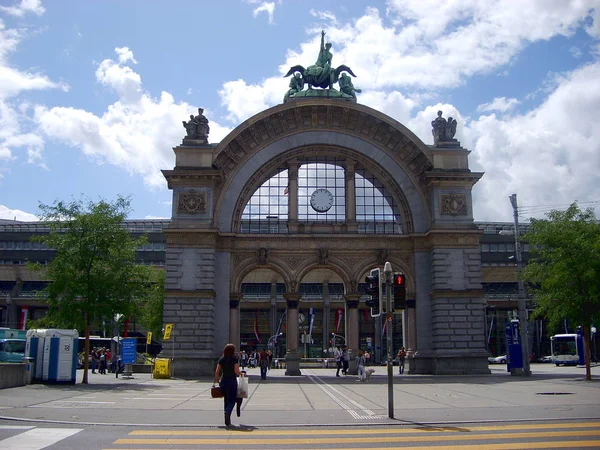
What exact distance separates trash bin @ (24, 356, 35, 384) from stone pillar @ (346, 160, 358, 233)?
2274cm

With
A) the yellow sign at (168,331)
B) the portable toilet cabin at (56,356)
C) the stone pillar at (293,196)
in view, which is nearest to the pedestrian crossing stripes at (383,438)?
the portable toilet cabin at (56,356)

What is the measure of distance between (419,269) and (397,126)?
1032 cm

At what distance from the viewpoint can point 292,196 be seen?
47.2 metres

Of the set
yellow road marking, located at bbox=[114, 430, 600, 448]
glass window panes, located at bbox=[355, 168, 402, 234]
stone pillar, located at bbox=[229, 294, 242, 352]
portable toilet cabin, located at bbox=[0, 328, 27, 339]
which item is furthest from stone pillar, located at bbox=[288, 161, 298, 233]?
yellow road marking, located at bbox=[114, 430, 600, 448]

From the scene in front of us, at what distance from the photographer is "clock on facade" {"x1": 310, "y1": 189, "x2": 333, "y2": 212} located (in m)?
47.2

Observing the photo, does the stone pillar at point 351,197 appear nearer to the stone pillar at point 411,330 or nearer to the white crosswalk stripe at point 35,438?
the stone pillar at point 411,330

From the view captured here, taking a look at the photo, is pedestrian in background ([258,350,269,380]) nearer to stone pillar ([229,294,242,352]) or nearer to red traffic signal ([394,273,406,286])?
stone pillar ([229,294,242,352])

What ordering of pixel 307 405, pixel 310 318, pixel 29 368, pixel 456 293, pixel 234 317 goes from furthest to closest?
pixel 310 318 < pixel 234 317 < pixel 456 293 < pixel 29 368 < pixel 307 405

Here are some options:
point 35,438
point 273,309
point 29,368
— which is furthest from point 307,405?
point 273,309

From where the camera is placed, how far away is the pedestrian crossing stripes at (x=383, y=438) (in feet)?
44.8

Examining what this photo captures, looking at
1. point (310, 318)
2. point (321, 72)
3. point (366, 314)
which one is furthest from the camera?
point (366, 314)

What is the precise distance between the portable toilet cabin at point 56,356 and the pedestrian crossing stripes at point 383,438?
65.6 feet

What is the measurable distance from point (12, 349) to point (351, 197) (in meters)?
31.3

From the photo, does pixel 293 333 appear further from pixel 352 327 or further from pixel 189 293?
pixel 189 293
